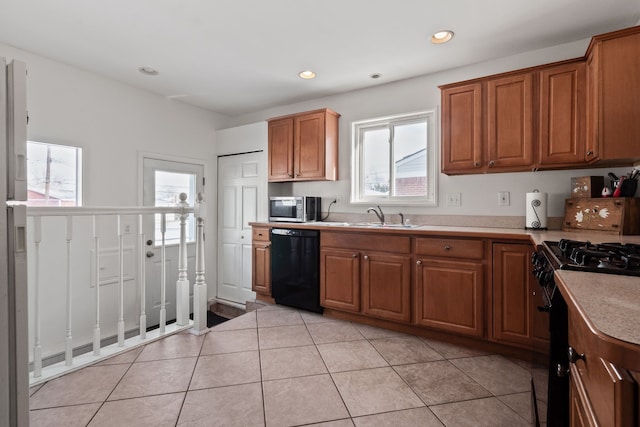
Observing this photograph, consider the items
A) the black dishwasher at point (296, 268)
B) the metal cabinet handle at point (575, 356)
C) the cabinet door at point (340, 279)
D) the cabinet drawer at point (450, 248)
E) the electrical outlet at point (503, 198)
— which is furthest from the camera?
the black dishwasher at point (296, 268)

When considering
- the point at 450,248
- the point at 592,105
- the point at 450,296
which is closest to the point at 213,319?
the point at 450,296

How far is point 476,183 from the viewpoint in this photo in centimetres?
288

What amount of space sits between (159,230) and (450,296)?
332 cm

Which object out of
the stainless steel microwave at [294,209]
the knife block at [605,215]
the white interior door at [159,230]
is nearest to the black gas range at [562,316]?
the knife block at [605,215]

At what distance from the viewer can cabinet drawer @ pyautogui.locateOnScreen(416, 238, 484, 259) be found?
2.31 metres

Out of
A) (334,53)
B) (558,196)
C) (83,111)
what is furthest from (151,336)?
(558,196)

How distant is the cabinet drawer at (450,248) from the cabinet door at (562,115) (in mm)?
853

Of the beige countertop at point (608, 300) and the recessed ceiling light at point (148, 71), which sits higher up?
the recessed ceiling light at point (148, 71)

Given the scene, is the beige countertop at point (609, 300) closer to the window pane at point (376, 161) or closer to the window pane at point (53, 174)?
the window pane at point (376, 161)

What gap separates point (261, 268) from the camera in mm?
3531

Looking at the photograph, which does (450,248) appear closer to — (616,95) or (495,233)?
(495,233)

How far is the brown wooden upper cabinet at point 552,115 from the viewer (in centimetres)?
194

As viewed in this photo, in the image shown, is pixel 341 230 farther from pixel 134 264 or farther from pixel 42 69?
pixel 42 69

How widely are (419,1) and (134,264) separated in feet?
12.1
